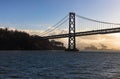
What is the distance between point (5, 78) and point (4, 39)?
13474cm

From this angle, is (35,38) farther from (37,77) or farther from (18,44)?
(37,77)

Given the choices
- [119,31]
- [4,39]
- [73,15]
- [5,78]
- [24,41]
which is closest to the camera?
[5,78]

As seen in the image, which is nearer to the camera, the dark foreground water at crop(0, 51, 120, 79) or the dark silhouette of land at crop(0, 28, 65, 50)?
the dark foreground water at crop(0, 51, 120, 79)

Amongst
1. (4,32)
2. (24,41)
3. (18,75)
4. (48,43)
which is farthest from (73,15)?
(18,75)

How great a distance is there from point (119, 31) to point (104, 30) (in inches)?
305

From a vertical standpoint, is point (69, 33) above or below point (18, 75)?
above

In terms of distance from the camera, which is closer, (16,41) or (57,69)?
(57,69)

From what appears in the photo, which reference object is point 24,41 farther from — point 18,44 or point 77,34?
point 77,34

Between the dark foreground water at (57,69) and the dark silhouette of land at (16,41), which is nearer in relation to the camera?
the dark foreground water at (57,69)

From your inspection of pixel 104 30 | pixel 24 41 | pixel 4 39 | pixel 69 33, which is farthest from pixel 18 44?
pixel 104 30

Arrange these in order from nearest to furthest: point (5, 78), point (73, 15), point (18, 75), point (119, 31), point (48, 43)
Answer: point (5, 78), point (18, 75), point (119, 31), point (73, 15), point (48, 43)

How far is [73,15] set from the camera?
137 m

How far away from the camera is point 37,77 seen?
102 feet

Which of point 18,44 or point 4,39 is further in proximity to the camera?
point 4,39
